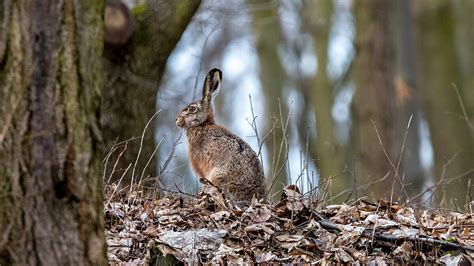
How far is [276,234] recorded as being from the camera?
7.41 m

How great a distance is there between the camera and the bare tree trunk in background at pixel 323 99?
778 inches

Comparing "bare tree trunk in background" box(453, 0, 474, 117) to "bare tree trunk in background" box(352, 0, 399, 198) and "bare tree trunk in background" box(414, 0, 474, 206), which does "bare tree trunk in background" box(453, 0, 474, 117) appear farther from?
"bare tree trunk in background" box(352, 0, 399, 198)

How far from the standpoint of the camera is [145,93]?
11133 millimetres

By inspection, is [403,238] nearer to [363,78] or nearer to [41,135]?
[41,135]

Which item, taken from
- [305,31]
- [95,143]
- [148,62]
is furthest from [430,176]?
[95,143]

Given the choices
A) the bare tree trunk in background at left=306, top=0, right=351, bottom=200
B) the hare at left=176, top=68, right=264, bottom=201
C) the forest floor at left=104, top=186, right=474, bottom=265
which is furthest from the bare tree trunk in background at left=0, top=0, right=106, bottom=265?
the bare tree trunk in background at left=306, top=0, right=351, bottom=200

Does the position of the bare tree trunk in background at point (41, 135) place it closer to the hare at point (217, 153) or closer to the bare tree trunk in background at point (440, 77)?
the hare at point (217, 153)

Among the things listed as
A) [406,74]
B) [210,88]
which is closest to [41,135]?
[210,88]

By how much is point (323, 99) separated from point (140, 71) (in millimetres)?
10356

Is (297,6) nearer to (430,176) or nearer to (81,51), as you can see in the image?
(430,176)

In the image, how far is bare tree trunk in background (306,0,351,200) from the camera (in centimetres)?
1975

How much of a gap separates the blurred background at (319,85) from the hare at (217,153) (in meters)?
0.27

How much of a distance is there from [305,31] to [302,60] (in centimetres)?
167

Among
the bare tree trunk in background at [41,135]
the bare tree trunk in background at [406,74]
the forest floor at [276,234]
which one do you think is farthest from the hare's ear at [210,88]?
the bare tree trunk in background at [406,74]
